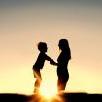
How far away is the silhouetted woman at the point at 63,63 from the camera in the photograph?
15898mm

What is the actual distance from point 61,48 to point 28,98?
4.17m

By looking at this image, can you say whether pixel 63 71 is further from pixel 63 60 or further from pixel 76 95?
pixel 76 95

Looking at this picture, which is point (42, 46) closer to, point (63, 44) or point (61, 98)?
point (63, 44)

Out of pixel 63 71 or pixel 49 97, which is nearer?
pixel 49 97

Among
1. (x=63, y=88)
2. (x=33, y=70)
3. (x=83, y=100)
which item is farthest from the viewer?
(x=33, y=70)

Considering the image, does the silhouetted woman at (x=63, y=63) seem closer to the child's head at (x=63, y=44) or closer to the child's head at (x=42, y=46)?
the child's head at (x=63, y=44)

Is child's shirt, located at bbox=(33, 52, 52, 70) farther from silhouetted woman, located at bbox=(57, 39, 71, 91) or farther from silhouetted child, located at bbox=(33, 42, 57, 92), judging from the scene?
silhouetted woman, located at bbox=(57, 39, 71, 91)

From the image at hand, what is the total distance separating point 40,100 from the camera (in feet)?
41.7

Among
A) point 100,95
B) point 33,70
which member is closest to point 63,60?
point 33,70

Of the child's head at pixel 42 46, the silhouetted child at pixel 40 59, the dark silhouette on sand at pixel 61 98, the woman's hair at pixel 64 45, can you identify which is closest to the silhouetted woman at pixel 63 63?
the woman's hair at pixel 64 45

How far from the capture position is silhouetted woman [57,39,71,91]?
15898 millimetres

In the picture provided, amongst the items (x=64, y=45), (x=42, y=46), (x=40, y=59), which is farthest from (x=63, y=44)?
(x=40, y=59)

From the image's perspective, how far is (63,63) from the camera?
16359 millimetres

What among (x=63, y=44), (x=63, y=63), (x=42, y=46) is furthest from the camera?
(x=42, y=46)
